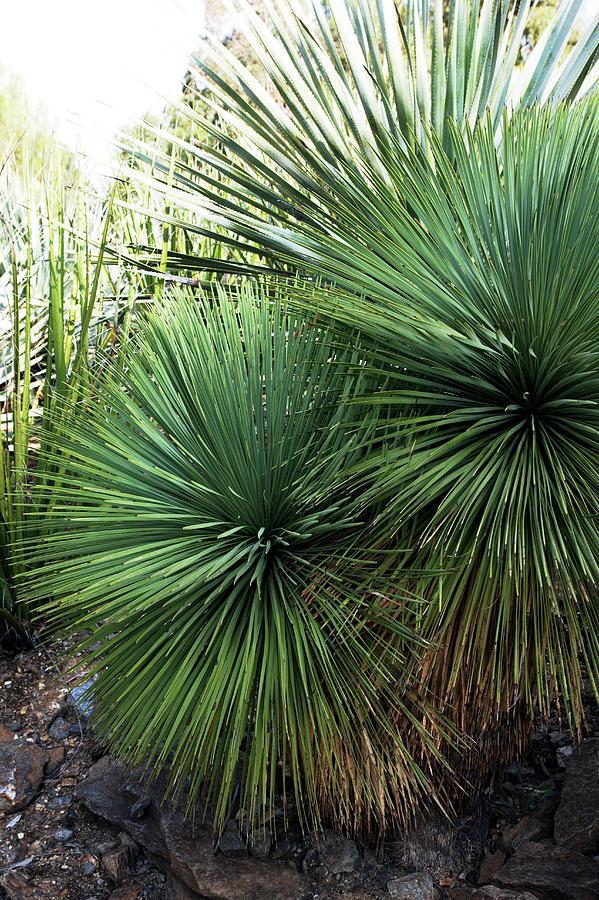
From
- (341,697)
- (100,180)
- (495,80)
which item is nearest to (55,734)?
(341,697)

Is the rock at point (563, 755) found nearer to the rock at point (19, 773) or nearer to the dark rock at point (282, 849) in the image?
the dark rock at point (282, 849)

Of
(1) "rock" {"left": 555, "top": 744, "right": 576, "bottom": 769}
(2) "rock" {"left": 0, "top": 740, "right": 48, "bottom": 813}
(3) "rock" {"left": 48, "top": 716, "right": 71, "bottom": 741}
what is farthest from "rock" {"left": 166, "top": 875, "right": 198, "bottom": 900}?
(1) "rock" {"left": 555, "top": 744, "right": 576, "bottom": 769}

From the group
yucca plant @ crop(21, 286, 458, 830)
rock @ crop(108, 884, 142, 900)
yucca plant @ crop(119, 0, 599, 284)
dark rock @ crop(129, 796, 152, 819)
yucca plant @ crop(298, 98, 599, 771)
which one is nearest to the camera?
yucca plant @ crop(298, 98, 599, 771)

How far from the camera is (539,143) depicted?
1656 millimetres

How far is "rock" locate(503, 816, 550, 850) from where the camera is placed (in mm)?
1855

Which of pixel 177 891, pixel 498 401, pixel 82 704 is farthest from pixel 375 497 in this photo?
pixel 82 704

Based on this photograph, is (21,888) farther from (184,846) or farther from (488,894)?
(488,894)

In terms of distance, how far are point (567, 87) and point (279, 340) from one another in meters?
1.28

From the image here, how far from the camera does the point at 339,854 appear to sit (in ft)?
6.29

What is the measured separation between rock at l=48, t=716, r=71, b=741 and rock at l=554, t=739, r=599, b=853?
154 centimetres

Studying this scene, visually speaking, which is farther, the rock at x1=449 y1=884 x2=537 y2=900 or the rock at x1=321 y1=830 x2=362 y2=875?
the rock at x1=321 y1=830 x2=362 y2=875

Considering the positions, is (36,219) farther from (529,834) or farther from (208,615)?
(529,834)

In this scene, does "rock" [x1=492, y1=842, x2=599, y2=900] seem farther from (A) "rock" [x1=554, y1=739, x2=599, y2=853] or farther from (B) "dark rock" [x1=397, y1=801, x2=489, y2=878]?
(B) "dark rock" [x1=397, y1=801, x2=489, y2=878]

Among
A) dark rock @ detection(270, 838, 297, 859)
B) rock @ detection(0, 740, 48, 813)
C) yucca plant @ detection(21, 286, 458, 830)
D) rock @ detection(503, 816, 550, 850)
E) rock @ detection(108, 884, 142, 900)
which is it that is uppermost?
yucca plant @ detection(21, 286, 458, 830)
